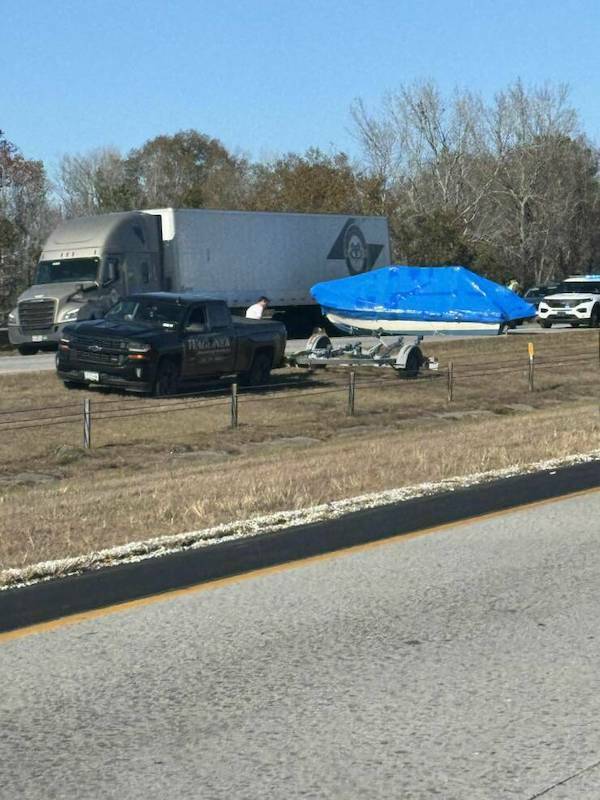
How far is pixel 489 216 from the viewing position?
8500 centimetres

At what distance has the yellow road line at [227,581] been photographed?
6828 mm

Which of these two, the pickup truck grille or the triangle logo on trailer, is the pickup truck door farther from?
the triangle logo on trailer

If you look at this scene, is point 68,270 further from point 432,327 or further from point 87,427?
point 87,427

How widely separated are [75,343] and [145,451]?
547cm

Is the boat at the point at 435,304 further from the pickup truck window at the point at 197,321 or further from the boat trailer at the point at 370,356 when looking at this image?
the pickup truck window at the point at 197,321

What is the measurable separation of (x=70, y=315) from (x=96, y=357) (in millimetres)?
9778

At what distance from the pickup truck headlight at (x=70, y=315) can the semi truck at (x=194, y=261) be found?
0.03 metres

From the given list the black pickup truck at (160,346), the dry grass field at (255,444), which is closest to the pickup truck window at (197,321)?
the black pickup truck at (160,346)

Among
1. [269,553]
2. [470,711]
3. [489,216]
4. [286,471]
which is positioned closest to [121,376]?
[286,471]

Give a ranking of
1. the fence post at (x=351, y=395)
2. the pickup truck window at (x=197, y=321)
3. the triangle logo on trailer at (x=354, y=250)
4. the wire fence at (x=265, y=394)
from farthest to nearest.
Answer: the triangle logo on trailer at (x=354, y=250) → the pickup truck window at (x=197, y=321) → the fence post at (x=351, y=395) → the wire fence at (x=265, y=394)

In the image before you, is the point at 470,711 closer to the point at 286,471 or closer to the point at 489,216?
the point at 286,471

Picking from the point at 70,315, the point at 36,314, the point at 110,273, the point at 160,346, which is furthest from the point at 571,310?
the point at 160,346

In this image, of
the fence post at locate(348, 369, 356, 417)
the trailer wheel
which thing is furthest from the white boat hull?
the fence post at locate(348, 369, 356, 417)

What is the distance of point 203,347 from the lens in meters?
25.1
